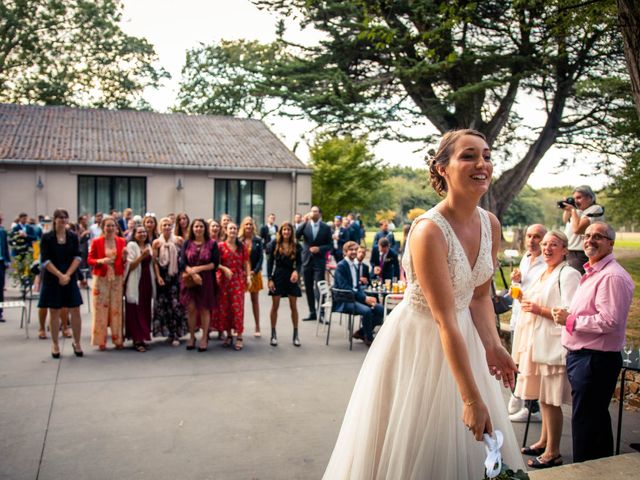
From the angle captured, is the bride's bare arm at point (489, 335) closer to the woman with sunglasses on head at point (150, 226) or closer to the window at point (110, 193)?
the woman with sunglasses on head at point (150, 226)

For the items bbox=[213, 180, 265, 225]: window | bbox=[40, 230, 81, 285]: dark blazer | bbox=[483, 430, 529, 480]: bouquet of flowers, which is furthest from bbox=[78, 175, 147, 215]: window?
bbox=[483, 430, 529, 480]: bouquet of flowers

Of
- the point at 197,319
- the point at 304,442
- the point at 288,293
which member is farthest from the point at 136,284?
the point at 304,442

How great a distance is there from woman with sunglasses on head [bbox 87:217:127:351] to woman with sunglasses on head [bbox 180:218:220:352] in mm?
945

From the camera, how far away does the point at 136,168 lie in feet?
72.7

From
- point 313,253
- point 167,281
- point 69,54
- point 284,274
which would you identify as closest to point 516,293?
point 284,274

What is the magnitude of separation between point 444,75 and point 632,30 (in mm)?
12798

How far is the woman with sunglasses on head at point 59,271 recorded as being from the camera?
7859mm

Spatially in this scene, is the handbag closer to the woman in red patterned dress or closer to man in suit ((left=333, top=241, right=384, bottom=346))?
the woman in red patterned dress

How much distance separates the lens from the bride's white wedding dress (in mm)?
2318

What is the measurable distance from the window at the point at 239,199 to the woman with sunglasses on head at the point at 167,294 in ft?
46.1

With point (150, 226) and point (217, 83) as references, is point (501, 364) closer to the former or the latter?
point (150, 226)

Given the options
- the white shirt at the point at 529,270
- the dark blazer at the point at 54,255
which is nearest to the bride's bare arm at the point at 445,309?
the white shirt at the point at 529,270

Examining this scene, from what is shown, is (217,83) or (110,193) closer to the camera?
(110,193)

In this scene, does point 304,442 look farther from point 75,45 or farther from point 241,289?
point 75,45
